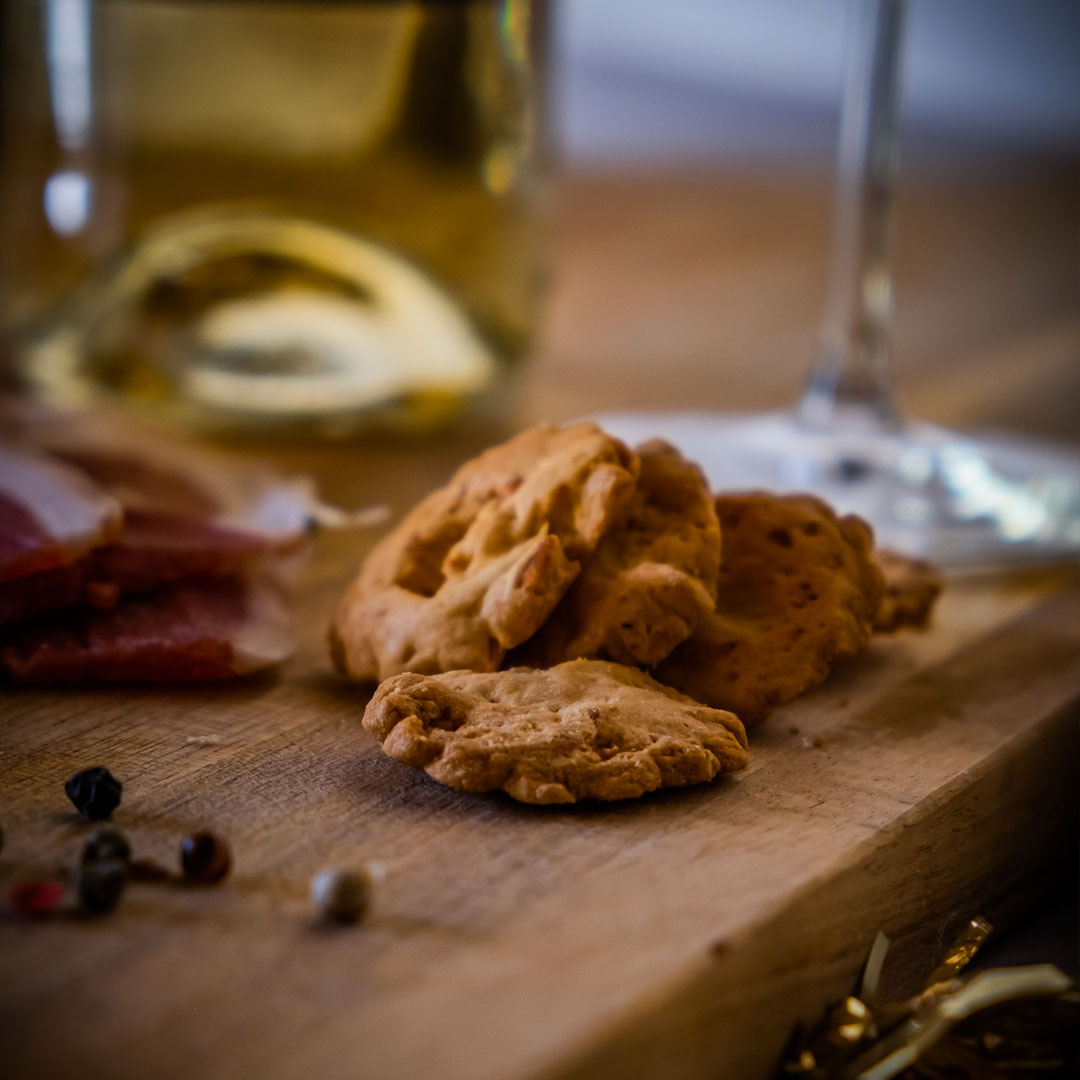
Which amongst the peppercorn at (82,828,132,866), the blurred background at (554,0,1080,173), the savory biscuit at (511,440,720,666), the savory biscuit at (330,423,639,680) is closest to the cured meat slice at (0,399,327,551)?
the savory biscuit at (330,423,639,680)

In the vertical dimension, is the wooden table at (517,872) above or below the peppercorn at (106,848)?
below

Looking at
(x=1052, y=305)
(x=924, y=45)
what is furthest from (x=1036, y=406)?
(x=924, y=45)

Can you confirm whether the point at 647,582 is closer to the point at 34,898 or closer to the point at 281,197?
the point at 34,898

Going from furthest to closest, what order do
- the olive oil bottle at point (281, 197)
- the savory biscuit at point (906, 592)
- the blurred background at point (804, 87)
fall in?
the blurred background at point (804, 87)
the olive oil bottle at point (281, 197)
the savory biscuit at point (906, 592)

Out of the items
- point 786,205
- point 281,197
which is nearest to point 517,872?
point 281,197

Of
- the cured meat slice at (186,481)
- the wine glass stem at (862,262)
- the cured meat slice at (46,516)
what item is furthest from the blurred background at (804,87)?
the cured meat slice at (46,516)

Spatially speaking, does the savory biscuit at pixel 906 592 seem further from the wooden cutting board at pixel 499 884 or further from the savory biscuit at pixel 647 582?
the savory biscuit at pixel 647 582

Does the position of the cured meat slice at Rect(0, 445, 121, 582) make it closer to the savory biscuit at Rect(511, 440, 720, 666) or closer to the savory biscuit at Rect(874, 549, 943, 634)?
the savory biscuit at Rect(511, 440, 720, 666)
